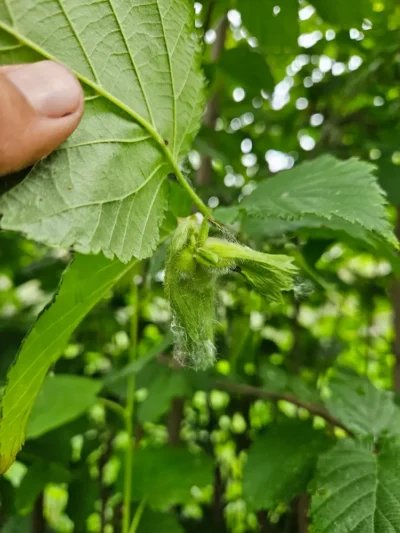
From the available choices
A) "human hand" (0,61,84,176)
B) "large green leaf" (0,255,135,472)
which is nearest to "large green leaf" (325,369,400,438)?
"large green leaf" (0,255,135,472)

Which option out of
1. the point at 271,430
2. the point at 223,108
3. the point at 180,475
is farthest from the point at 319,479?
the point at 223,108

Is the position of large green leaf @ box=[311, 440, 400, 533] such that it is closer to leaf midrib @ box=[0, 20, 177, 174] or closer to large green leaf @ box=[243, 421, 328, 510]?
large green leaf @ box=[243, 421, 328, 510]

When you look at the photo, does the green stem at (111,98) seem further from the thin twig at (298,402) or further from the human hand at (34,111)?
the thin twig at (298,402)

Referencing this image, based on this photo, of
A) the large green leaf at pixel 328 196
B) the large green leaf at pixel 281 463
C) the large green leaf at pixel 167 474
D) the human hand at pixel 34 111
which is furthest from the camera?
the large green leaf at pixel 167 474

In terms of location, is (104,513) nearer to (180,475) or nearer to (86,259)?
(180,475)

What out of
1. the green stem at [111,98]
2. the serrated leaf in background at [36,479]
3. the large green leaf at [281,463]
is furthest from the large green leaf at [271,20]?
the serrated leaf in background at [36,479]

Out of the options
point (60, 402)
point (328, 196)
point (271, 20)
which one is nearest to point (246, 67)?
point (271, 20)
